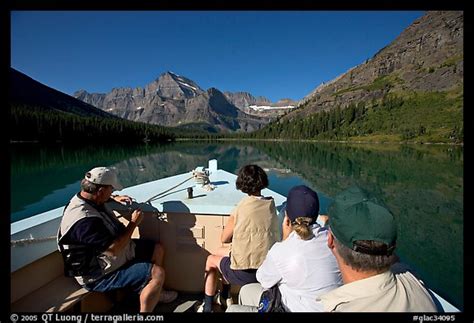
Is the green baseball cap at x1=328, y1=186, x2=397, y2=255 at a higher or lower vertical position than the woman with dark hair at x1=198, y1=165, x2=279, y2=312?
higher

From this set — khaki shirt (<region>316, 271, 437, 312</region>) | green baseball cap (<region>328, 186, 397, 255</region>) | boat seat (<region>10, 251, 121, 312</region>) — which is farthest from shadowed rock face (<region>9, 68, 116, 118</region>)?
khaki shirt (<region>316, 271, 437, 312</region>)

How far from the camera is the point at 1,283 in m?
1.66

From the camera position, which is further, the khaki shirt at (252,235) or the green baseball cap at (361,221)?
the khaki shirt at (252,235)

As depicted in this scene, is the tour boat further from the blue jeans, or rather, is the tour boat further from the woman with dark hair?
the woman with dark hair

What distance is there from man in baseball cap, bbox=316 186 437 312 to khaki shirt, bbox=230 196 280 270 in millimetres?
1340

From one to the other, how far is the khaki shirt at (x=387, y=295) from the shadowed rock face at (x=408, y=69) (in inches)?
5284

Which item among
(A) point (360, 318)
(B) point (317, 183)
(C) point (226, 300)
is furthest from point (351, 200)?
(B) point (317, 183)

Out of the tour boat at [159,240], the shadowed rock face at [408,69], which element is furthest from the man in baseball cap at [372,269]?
the shadowed rock face at [408,69]

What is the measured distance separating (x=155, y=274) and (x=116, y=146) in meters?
93.1

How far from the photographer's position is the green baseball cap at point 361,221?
4.40ft

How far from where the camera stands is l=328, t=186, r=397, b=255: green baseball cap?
134 centimetres
